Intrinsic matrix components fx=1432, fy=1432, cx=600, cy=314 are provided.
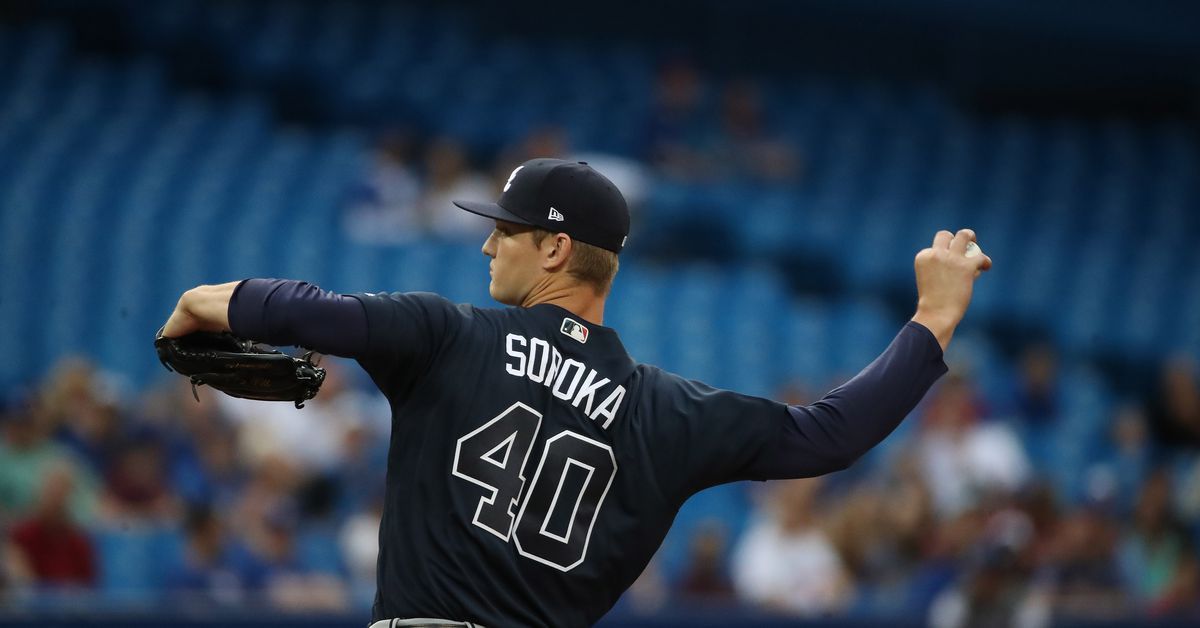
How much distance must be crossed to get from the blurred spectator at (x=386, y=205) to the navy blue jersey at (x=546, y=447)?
757 centimetres

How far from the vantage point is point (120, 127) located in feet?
34.2

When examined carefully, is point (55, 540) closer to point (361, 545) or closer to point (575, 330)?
point (361, 545)

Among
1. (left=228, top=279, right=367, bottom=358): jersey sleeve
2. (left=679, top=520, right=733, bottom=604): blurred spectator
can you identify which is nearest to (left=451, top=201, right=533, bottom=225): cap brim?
(left=228, top=279, right=367, bottom=358): jersey sleeve

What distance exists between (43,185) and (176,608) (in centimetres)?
429

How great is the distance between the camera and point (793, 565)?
7.41 meters

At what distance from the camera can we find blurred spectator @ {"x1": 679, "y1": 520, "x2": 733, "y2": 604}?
736cm

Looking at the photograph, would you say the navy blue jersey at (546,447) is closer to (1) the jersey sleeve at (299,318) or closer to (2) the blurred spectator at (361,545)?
(1) the jersey sleeve at (299,318)

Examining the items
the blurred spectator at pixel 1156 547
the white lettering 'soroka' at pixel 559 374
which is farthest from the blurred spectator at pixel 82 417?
the blurred spectator at pixel 1156 547

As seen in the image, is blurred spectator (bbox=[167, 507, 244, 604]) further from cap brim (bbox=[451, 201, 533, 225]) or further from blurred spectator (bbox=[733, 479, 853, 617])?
cap brim (bbox=[451, 201, 533, 225])

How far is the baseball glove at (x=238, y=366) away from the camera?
2.68m

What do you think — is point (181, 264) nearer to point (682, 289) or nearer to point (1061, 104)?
point (682, 289)

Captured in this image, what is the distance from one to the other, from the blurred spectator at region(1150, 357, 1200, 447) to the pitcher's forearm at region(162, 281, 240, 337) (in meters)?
9.51

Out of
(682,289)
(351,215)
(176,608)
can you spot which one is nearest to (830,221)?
(682,289)

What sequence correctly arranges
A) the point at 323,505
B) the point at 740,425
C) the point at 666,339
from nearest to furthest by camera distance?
the point at 740,425 < the point at 323,505 < the point at 666,339
